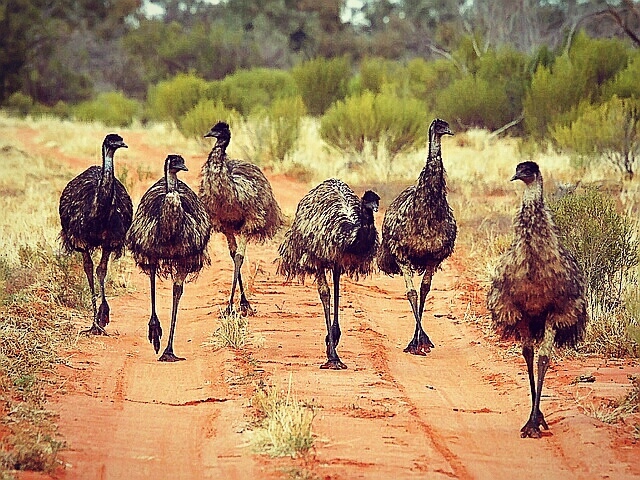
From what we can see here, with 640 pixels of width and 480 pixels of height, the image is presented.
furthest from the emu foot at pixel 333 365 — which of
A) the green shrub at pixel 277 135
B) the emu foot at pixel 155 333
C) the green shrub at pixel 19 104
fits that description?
the green shrub at pixel 19 104

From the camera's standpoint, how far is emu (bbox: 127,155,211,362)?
8.11 metres

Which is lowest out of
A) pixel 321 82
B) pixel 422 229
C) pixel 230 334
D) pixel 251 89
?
pixel 230 334

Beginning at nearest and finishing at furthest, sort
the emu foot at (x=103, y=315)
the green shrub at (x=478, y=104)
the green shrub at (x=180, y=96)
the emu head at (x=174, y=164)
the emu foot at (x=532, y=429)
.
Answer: the emu foot at (x=532, y=429) < the emu head at (x=174, y=164) < the emu foot at (x=103, y=315) < the green shrub at (x=478, y=104) < the green shrub at (x=180, y=96)

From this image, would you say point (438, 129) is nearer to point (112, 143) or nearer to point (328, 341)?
point (328, 341)

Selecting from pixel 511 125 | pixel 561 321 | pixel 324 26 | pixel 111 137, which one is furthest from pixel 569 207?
pixel 324 26

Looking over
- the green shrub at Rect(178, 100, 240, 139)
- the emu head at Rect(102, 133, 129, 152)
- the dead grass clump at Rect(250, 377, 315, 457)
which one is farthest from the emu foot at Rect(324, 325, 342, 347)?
the green shrub at Rect(178, 100, 240, 139)

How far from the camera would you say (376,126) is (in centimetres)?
1969

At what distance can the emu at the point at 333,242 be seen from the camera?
7875 millimetres

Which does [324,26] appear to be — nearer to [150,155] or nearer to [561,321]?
[150,155]

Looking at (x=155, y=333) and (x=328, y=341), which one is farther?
(x=155, y=333)

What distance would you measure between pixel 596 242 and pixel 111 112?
2829 cm

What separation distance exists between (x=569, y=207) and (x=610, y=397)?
295cm

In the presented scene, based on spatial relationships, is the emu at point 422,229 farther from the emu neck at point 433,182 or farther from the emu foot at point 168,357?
the emu foot at point 168,357

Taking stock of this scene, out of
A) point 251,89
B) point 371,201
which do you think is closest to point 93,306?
point 371,201
